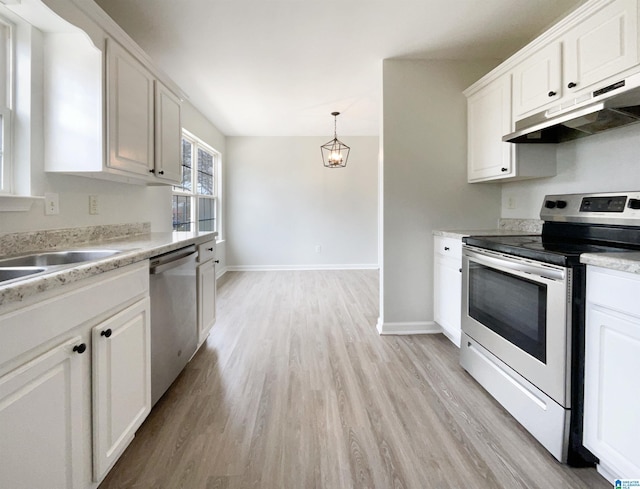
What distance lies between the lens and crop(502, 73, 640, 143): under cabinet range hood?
1461 millimetres

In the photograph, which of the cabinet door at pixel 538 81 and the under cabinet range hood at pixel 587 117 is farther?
the cabinet door at pixel 538 81

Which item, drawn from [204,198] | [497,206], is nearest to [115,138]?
[497,206]

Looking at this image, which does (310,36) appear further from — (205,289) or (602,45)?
(205,289)

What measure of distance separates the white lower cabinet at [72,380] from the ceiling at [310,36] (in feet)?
6.40

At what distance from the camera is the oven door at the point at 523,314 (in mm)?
1344

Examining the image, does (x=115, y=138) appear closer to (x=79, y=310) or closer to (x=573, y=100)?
(x=79, y=310)

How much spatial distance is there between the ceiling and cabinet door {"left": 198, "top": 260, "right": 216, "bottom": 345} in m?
1.81

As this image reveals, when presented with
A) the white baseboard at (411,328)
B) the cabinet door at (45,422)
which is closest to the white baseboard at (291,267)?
the white baseboard at (411,328)

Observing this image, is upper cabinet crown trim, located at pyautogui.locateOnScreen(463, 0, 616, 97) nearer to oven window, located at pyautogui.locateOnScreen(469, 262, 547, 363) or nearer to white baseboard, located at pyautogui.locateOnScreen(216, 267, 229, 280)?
oven window, located at pyautogui.locateOnScreen(469, 262, 547, 363)

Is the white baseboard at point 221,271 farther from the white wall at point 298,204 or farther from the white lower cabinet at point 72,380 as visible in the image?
the white lower cabinet at point 72,380

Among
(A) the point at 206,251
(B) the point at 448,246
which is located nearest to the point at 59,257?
(A) the point at 206,251

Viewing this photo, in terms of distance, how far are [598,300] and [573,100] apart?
1.08 meters

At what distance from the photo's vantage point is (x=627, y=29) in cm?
146

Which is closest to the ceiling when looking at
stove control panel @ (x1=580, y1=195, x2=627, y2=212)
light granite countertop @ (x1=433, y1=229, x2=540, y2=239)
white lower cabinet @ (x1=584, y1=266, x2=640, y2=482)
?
stove control panel @ (x1=580, y1=195, x2=627, y2=212)
